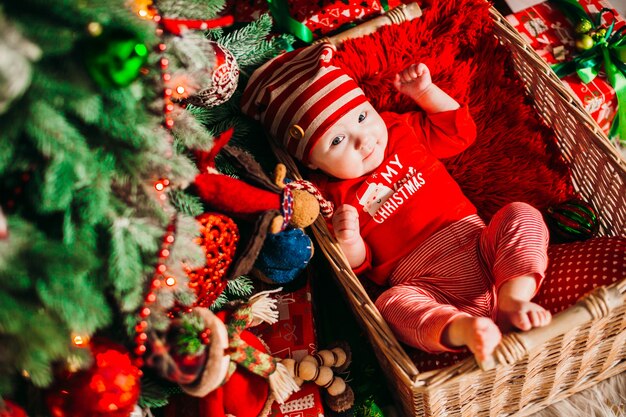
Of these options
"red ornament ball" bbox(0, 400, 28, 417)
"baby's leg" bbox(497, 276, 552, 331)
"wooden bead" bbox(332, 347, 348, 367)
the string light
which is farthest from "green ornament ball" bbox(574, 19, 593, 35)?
"red ornament ball" bbox(0, 400, 28, 417)

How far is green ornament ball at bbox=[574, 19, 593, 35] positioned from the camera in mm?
1515

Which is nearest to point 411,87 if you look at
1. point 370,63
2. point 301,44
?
point 370,63

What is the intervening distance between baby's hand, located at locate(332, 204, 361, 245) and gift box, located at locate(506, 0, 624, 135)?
0.82 meters

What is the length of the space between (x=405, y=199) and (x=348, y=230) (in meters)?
0.21

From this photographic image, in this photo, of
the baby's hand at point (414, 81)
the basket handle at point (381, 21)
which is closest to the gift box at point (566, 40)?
the basket handle at point (381, 21)

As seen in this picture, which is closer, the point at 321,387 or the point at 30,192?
the point at 30,192

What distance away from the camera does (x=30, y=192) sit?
0.68 metres

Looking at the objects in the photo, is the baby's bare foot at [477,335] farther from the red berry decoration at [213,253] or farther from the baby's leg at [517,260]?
the red berry decoration at [213,253]

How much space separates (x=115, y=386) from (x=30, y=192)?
1.08 ft

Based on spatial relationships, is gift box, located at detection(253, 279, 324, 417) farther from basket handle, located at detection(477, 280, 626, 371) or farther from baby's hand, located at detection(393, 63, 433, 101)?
baby's hand, located at detection(393, 63, 433, 101)

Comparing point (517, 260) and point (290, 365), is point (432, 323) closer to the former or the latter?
point (517, 260)

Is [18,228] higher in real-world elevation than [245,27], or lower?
lower

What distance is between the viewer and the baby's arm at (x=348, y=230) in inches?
45.4

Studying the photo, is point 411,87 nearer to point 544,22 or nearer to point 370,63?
point 370,63
